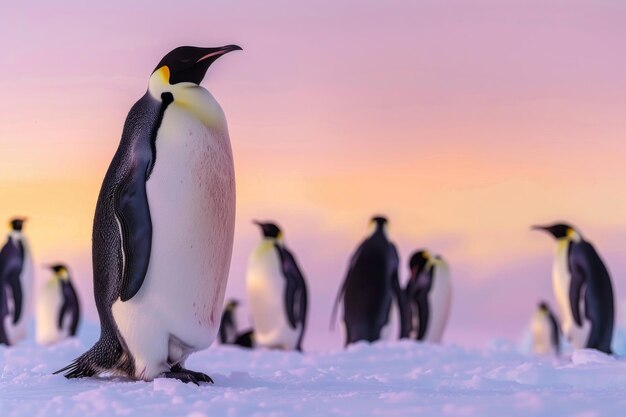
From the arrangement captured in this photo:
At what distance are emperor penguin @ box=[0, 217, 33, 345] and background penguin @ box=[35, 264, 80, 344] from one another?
2.42 ft

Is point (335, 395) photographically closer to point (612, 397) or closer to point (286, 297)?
point (612, 397)

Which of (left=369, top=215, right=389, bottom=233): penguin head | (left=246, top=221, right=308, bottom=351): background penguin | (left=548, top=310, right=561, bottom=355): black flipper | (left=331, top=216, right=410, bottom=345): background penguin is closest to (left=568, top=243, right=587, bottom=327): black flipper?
(left=331, top=216, right=410, bottom=345): background penguin

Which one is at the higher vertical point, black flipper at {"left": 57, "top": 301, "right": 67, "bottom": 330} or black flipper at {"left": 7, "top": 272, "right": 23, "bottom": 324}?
black flipper at {"left": 7, "top": 272, "right": 23, "bottom": 324}

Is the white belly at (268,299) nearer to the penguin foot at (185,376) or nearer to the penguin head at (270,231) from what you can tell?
the penguin head at (270,231)

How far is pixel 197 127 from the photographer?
12.8 feet

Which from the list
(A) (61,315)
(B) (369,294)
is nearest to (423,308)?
(B) (369,294)

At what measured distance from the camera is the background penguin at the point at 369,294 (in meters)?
10.5

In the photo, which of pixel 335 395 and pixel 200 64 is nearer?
pixel 335 395

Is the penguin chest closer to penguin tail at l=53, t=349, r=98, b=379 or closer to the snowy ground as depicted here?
the snowy ground

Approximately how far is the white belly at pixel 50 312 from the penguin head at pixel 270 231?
4.21 metres

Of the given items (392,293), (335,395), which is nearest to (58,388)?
(335,395)

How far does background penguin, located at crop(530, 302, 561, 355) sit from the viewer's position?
15.1 metres

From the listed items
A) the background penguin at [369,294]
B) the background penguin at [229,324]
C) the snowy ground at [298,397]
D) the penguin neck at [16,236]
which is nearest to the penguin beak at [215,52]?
the snowy ground at [298,397]

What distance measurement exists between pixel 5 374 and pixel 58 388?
727mm
